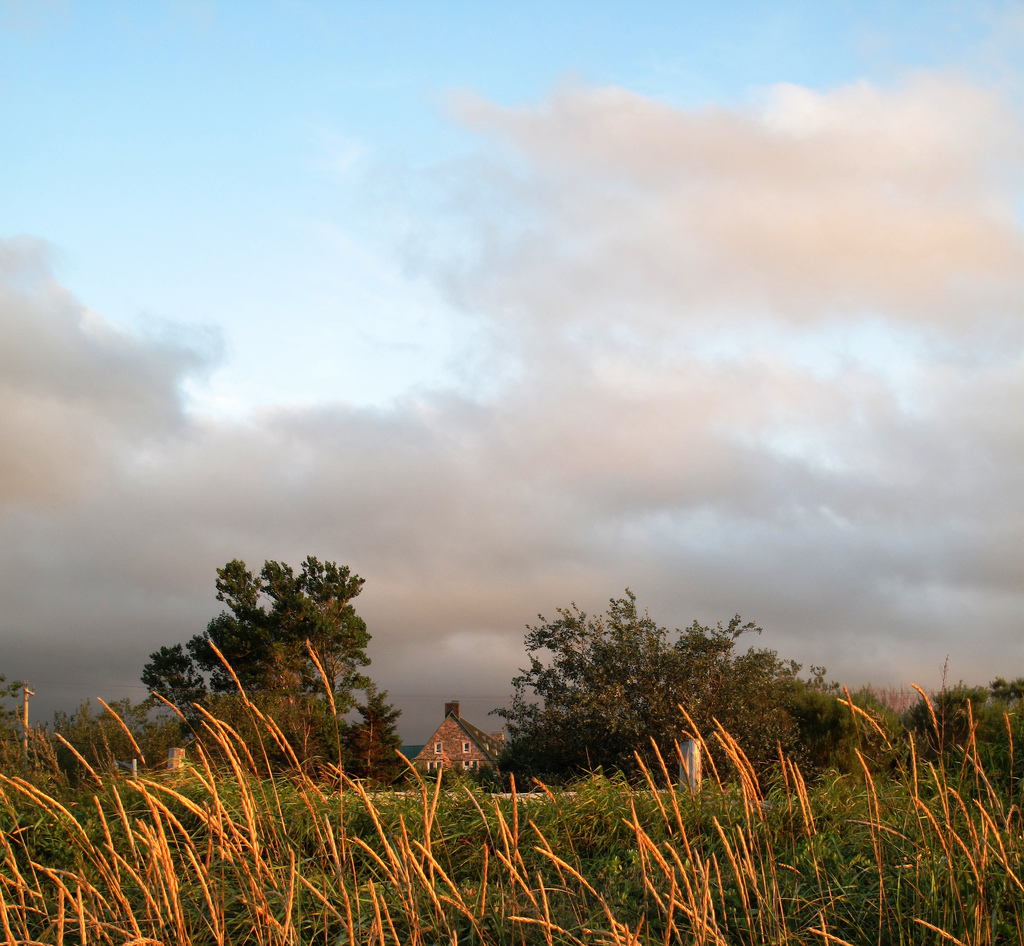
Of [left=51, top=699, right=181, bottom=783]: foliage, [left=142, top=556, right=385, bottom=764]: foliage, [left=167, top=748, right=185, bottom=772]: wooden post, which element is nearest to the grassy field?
[left=167, top=748, right=185, bottom=772]: wooden post

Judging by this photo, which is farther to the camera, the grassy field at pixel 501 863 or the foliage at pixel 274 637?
the foliage at pixel 274 637

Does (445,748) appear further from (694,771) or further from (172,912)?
(172,912)

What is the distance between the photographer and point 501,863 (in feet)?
17.6

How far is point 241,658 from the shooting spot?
110 feet

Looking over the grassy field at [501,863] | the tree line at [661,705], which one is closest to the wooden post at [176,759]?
the grassy field at [501,863]

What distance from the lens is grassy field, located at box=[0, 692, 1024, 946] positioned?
311 cm

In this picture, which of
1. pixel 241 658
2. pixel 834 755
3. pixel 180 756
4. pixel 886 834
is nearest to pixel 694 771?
pixel 886 834

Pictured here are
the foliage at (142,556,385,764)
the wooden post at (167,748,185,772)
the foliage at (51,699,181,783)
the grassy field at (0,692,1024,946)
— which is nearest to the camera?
the grassy field at (0,692,1024,946)

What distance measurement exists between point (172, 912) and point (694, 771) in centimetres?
631

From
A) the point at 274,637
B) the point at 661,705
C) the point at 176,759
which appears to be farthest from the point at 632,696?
the point at 274,637

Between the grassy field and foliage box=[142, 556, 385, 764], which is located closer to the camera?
the grassy field

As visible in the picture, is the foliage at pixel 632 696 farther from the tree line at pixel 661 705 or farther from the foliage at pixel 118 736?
the foliage at pixel 118 736

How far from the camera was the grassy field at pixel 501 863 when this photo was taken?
122 inches

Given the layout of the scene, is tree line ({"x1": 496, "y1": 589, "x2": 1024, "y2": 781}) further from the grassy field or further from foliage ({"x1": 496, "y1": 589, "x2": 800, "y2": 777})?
the grassy field
